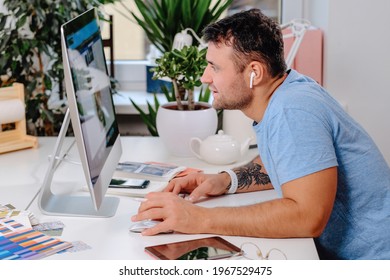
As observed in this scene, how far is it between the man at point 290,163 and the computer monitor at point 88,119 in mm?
162

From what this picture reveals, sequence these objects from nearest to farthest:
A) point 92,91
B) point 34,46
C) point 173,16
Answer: point 92,91
point 34,46
point 173,16

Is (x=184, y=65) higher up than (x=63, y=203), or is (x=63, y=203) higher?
(x=184, y=65)

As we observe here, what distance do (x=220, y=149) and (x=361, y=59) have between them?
958 millimetres

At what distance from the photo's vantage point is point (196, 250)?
1527 millimetres

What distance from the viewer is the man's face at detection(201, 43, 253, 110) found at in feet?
5.66

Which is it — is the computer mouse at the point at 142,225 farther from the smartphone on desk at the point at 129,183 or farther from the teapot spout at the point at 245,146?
the teapot spout at the point at 245,146

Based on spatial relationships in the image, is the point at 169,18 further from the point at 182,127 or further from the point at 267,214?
the point at 267,214

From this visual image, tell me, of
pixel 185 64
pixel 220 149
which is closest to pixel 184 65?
pixel 185 64

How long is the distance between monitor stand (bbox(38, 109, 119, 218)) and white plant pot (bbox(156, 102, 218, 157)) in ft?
1.70

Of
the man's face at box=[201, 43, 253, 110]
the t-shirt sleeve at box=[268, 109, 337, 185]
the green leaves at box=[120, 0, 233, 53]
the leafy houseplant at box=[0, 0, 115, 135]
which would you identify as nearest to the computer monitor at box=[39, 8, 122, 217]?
the man's face at box=[201, 43, 253, 110]

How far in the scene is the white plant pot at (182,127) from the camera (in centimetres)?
239

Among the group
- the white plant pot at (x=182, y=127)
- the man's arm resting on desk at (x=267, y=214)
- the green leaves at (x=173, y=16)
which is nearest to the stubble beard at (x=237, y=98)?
the man's arm resting on desk at (x=267, y=214)
